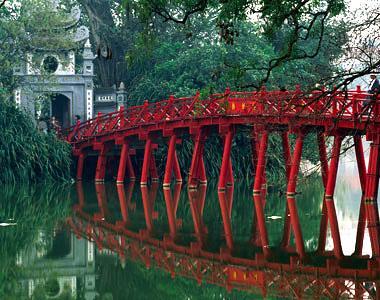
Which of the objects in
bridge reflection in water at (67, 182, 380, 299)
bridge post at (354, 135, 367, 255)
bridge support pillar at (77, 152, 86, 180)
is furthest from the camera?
bridge support pillar at (77, 152, 86, 180)

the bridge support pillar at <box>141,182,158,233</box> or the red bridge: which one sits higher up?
the red bridge

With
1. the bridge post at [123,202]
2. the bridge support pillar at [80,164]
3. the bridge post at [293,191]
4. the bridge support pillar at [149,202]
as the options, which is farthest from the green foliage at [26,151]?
the bridge post at [293,191]

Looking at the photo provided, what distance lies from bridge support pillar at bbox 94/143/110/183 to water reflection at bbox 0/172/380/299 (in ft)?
22.2

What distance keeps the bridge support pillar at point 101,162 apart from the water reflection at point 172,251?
677 centimetres

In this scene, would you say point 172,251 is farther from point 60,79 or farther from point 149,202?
point 60,79

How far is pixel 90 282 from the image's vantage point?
16000 mm

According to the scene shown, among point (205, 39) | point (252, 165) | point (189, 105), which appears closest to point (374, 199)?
point (189, 105)

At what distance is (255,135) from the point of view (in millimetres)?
31766

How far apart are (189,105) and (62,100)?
12308 mm

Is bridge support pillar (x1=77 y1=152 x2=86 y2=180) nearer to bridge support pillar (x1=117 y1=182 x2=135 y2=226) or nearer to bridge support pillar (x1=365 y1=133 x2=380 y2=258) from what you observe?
bridge support pillar (x1=117 y1=182 x2=135 y2=226)

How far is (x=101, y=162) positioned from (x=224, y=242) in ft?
58.5

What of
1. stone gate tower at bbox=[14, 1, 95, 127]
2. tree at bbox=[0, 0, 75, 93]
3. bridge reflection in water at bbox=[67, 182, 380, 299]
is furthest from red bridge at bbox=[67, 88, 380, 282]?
tree at bbox=[0, 0, 75, 93]

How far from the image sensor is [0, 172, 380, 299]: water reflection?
14969mm

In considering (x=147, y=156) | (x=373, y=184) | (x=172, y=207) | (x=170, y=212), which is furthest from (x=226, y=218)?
(x=147, y=156)
